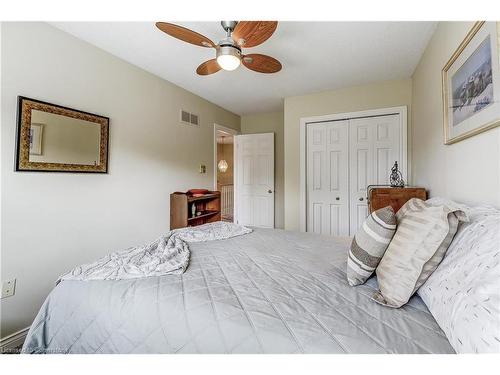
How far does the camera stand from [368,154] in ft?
10.2

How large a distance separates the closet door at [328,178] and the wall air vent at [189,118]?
1.67m

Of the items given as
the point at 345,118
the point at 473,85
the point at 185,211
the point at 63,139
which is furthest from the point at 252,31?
the point at 345,118

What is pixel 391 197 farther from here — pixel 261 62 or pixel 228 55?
pixel 228 55

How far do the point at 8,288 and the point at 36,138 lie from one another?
1079 millimetres

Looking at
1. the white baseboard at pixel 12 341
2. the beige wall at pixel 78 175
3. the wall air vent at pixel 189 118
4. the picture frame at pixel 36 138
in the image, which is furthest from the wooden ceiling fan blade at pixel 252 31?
the white baseboard at pixel 12 341

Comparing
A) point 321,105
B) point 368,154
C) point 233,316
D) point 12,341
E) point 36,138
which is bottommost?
point 12,341

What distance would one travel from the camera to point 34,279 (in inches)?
68.5

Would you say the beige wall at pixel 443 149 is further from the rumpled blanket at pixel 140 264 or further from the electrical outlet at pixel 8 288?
the electrical outlet at pixel 8 288

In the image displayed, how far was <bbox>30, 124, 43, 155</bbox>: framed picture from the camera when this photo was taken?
1.71m

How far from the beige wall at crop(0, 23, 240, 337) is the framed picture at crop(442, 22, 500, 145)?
2754 millimetres

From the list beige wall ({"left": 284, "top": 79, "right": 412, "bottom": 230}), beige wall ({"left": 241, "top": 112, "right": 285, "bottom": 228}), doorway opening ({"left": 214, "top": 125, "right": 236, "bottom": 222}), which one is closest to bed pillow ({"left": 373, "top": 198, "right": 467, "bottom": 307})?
beige wall ({"left": 284, "top": 79, "right": 412, "bottom": 230})

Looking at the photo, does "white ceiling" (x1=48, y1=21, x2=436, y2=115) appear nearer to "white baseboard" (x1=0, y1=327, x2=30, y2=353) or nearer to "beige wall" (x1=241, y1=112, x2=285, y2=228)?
"beige wall" (x1=241, y1=112, x2=285, y2=228)

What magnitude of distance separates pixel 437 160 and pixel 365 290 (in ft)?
4.90

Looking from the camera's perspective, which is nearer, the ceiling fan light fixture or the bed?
the bed
